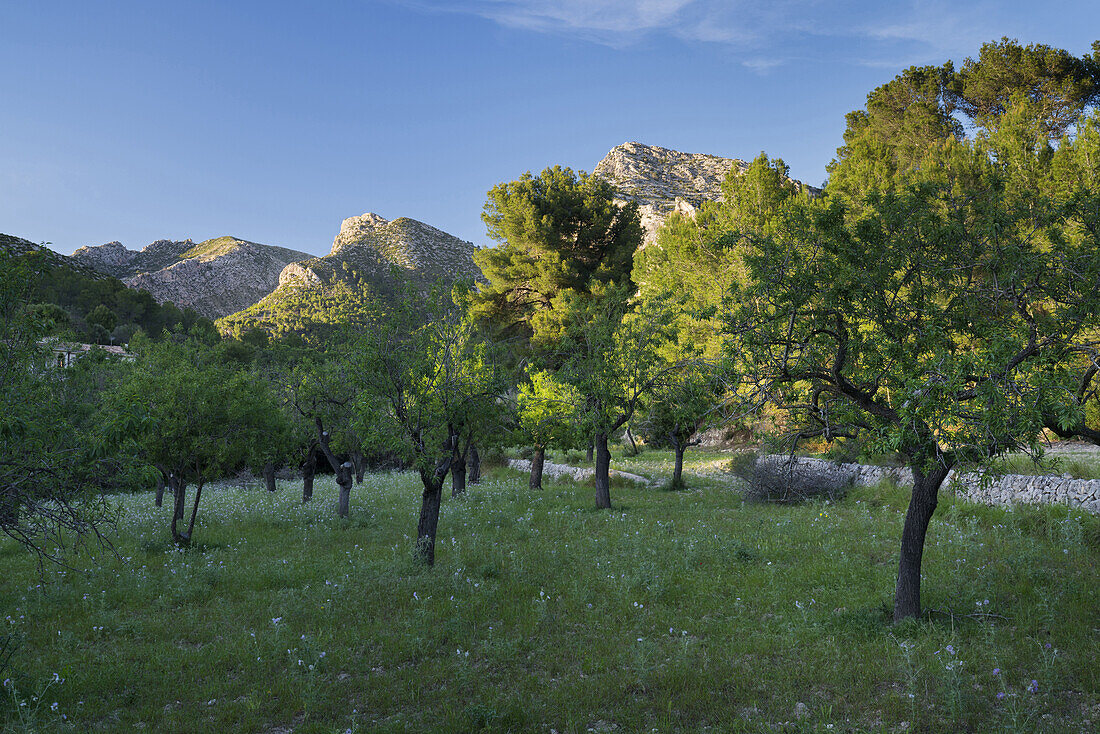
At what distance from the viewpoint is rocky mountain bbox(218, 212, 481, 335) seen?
75.9 m

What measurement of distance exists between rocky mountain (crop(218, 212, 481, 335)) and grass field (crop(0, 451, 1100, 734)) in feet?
179

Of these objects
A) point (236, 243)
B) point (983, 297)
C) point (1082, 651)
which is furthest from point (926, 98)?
point (236, 243)

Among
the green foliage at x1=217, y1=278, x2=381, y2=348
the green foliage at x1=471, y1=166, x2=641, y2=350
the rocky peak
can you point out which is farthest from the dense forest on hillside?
the rocky peak

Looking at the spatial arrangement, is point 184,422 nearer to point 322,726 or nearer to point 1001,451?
point 322,726

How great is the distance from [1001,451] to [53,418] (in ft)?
39.9

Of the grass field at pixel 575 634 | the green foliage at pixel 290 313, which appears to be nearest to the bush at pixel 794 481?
the grass field at pixel 575 634

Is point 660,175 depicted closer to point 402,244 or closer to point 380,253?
point 402,244

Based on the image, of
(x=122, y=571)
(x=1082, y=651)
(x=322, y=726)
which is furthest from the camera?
(x=122, y=571)

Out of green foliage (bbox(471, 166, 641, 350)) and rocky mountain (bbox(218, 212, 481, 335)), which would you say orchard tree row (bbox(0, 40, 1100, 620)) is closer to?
green foliage (bbox(471, 166, 641, 350))

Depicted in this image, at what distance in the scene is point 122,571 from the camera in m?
12.8

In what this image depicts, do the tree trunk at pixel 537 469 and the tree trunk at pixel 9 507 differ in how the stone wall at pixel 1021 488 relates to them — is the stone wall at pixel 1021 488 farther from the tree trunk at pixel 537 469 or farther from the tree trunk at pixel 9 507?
the tree trunk at pixel 537 469

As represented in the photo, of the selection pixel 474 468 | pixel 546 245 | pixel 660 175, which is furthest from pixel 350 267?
pixel 474 468

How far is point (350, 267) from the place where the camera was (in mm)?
85750

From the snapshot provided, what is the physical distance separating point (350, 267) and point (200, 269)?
4152 cm
